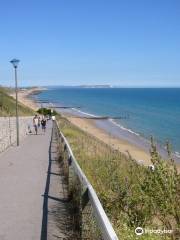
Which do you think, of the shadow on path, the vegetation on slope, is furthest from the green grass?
the vegetation on slope

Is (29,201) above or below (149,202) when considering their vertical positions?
below

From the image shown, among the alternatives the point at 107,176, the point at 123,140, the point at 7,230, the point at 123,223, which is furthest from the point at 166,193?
the point at 123,140

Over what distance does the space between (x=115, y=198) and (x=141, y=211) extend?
1.12 metres

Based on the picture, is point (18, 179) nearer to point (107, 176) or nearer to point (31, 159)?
point (107, 176)

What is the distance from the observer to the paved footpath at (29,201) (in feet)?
25.6

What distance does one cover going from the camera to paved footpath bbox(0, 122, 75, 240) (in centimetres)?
779

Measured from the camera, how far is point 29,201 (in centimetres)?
1019

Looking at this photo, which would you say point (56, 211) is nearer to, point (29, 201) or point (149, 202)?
point (29, 201)

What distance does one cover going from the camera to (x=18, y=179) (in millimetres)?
13359

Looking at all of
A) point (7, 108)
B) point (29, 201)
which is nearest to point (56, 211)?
point (29, 201)

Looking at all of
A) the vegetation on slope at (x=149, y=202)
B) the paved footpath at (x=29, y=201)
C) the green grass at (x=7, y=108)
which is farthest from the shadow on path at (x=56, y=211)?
the green grass at (x=7, y=108)

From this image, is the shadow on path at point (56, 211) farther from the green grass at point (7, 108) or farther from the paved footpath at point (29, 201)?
the green grass at point (7, 108)

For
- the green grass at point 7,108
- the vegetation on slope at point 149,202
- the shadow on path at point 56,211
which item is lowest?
the shadow on path at point 56,211

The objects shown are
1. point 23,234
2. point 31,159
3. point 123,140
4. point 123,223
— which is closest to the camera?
point 123,223
